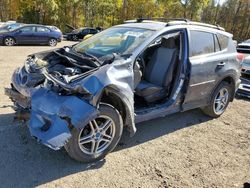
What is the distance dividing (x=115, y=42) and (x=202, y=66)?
1552 mm

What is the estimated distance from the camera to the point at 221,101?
589 cm

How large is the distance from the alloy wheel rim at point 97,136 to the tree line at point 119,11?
3466cm

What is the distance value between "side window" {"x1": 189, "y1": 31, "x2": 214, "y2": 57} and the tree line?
1315 inches

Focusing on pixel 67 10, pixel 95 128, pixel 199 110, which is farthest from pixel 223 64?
pixel 67 10

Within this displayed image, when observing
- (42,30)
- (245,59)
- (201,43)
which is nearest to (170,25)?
(201,43)

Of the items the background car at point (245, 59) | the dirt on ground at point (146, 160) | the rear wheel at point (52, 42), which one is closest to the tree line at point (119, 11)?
the rear wheel at point (52, 42)

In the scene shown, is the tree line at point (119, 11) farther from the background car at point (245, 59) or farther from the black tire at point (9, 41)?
the background car at point (245, 59)

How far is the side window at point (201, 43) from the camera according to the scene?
4980 mm

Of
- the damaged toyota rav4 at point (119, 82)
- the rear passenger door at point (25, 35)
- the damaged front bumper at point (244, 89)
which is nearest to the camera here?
the damaged toyota rav4 at point (119, 82)

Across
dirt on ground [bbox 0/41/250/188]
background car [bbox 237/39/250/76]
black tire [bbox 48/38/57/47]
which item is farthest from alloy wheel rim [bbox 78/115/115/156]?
black tire [bbox 48/38/57/47]

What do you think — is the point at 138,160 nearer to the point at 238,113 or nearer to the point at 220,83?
the point at 220,83

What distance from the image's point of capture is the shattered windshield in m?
4.45

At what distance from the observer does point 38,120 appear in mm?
3529

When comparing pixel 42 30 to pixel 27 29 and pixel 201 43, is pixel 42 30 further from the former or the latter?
pixel 201 43
